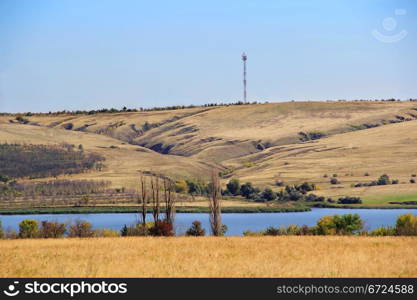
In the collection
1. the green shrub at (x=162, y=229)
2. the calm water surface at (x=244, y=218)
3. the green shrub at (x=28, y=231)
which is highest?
the green shrub at (x=162, y=229)

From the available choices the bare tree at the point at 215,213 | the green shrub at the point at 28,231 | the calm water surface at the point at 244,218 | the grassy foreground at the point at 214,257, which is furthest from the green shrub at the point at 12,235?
the calm water surface at the point at 244,218

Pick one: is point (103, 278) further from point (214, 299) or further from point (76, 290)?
point (214, 299)

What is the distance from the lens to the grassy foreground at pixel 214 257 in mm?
32219

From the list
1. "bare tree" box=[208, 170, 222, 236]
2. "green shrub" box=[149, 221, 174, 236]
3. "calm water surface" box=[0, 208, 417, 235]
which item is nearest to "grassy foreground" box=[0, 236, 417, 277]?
"green shrub" box=[149, 221, 174, 236]

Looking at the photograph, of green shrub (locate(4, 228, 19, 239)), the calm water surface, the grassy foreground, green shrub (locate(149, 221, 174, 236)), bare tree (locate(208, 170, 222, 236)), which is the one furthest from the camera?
the calm water surface

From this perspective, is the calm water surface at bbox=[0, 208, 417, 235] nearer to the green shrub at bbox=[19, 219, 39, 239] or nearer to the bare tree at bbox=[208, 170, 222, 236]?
the green shrub at bbox=[19, 219, 39, 239]

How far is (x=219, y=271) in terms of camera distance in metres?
32.4

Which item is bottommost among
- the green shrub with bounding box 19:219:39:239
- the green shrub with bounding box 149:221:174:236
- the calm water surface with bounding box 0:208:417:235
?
the calm water surface with bounding box 0:208:417:235

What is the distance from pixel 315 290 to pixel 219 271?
5127 millimetres

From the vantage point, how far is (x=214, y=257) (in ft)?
124

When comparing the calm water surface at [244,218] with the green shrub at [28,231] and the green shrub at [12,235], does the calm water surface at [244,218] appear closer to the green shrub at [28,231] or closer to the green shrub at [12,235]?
the green shrub at [28,231]

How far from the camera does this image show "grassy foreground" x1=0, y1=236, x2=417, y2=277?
32.2 m

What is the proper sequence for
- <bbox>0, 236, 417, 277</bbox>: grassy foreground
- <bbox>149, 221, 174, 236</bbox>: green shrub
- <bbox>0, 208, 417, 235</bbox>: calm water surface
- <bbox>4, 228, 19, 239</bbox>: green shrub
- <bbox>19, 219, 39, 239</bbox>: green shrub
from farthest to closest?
1. <bbox>0, 208, 417, 235</bbox>: calm water surface
2. <bbox>4, 228, 19, 239</bbox>: green shrub
3. <bbox>19, 219, 39, 239</bbox>: green shrub
4. <bbox>149, 221, 174, 236</bbox>: green shrub
5. <bbox>0, 236, 417, 277</bbox>: grassy foreground

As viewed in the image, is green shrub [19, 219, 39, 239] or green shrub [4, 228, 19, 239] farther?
green shrub [4, 228, 19, 239]
